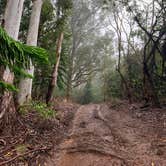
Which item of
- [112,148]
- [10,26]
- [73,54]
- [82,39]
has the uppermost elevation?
[82,39]

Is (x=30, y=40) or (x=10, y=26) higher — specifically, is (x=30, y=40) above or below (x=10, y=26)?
above

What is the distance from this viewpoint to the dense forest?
20.5 feet

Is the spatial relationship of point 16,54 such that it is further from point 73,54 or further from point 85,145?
point 73,54

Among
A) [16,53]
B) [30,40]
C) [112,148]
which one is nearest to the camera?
[16,53]

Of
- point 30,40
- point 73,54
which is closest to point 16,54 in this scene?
point 30,40

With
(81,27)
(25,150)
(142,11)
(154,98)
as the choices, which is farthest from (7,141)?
(81,27)

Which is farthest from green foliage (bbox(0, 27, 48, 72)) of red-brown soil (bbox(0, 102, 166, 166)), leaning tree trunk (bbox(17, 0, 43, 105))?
leaning tree trunk (bbox(17, 0, 43, 105))

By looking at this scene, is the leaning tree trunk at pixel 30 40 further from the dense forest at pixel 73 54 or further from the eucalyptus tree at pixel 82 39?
the eucalyptus tree at pixel 82 39

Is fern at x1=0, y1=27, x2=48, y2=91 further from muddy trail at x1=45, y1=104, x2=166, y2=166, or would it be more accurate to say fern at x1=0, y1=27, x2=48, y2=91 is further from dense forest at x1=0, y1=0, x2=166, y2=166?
muddy trail at x1=45, y1=104, x2=166, y2=166

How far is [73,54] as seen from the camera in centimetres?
3183

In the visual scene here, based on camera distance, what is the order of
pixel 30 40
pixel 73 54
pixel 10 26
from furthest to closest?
pixel 73 54, pixel 30 40, pixel 10 26

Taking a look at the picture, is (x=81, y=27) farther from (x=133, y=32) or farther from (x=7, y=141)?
(x=7, y=141)

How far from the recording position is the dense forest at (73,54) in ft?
20.5

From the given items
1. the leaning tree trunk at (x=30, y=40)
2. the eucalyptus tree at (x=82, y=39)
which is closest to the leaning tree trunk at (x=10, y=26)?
the leaning tree trunk at (x=30, y=40)
